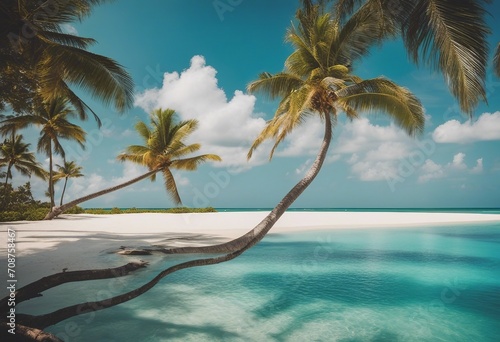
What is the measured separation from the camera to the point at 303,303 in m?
5.41

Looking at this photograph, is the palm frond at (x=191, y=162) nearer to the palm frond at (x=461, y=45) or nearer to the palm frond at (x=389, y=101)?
the palm frond at (x=389, y=101)

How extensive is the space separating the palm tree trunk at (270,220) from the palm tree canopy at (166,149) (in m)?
8.84

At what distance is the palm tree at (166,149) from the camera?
15273mm

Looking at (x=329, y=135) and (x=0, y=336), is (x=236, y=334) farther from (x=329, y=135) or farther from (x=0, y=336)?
(x=329, y=135)

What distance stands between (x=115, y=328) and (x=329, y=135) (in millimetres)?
6163

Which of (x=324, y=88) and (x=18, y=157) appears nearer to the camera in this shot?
(x=324, y=88)

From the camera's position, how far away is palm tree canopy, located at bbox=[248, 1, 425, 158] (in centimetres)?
722

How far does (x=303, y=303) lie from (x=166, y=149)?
11951 millimetres

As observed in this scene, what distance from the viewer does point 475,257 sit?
1037 centimetres

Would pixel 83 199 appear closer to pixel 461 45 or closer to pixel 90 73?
pixel 90 73

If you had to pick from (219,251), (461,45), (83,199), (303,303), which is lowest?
(303,303)

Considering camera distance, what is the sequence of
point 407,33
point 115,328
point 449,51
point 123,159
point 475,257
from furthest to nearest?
point 123,159 < point 475,257 < point 407,33 < point 115,328 < point 449,51

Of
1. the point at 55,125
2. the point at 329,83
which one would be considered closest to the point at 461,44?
the point at 329,83

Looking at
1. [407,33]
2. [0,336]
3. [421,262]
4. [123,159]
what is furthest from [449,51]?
[123,159]
